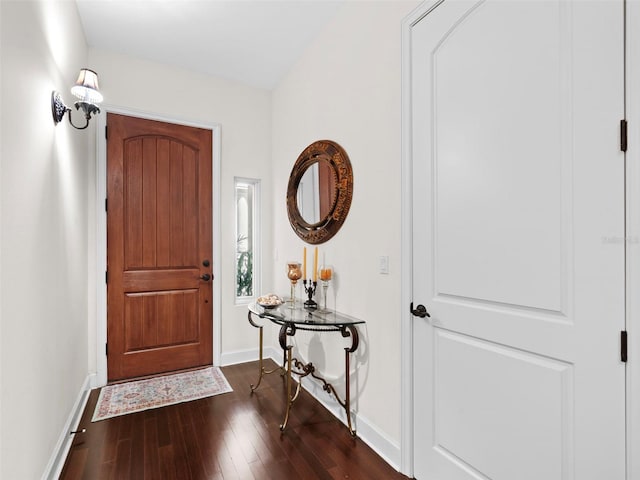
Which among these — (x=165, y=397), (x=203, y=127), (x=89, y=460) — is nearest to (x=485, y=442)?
(x=89, y=460)

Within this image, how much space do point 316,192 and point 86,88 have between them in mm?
1698

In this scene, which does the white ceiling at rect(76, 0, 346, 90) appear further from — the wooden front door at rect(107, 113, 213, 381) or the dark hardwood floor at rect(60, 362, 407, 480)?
the dark hardwood floor at rect(60, 362, 407, 480)

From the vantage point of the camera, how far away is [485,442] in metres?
1.45

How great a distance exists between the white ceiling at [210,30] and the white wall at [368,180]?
0.25m

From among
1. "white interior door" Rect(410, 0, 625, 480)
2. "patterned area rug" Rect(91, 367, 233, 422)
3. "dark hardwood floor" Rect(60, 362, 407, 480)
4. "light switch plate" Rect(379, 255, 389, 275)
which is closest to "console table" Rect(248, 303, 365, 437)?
"dark hardwood floor" Rect(60, 362, 407, 480)

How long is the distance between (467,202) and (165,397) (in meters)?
2.74

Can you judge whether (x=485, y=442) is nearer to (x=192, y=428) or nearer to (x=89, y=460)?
(x=192, y=428)

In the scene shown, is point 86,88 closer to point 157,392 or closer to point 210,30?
point 210,30

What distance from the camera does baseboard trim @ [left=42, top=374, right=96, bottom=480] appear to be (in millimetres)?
1770

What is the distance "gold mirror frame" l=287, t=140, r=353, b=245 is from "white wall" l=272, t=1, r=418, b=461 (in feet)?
0.22

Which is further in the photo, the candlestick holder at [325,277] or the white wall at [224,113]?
the white wall at [224,113]

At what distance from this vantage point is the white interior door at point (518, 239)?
3.59 feet

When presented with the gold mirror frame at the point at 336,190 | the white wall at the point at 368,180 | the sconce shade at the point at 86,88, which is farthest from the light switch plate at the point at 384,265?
the sconce shade at the point at 86,88

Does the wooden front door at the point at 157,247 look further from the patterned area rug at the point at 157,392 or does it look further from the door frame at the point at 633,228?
the door frame at the point at 633,228
